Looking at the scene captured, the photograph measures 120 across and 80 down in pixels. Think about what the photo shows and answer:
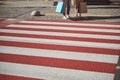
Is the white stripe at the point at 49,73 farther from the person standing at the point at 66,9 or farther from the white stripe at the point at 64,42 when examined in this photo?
the person standing at the point at 66,9

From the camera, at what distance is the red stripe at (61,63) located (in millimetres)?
5500

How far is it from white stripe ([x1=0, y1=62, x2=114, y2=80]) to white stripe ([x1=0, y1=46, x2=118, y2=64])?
0.74m

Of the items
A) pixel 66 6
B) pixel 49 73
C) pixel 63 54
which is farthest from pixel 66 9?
pixel 49 73

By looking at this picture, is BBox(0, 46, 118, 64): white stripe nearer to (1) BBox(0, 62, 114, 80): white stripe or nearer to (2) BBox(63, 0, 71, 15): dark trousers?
(1) BBox(0, 62, 114, 80): white stripe

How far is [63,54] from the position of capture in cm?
643

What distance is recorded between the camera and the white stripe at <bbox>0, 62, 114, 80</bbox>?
5.09m

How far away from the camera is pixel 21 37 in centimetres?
811

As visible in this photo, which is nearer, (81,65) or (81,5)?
(81,65)

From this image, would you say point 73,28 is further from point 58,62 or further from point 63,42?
point 58,62

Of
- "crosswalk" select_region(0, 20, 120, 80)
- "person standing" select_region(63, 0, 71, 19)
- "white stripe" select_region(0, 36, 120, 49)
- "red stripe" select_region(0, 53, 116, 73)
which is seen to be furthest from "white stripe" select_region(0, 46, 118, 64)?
"person standing" select_region(63, 0, 71, 19)

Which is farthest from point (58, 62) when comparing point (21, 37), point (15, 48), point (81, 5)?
point (81, 5)

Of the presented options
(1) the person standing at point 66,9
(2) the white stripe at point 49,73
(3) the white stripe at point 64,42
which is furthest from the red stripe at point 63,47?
(1) the person standing at point 66,9

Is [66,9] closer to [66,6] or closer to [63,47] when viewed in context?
[66,6]

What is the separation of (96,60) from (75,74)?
878mm
